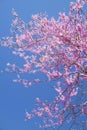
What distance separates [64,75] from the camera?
5414 mm

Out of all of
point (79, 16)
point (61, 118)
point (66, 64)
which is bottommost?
point (61, 118)

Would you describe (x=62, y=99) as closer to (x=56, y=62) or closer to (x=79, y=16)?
(x=56, y=62)

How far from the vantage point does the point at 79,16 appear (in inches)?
207

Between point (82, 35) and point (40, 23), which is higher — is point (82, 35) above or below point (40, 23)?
below

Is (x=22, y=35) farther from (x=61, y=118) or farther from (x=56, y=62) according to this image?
(x=61, y=118)

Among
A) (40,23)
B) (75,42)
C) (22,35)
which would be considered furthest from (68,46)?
(22,35)

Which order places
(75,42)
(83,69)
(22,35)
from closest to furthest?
(75,42) → (83,69) → (22,35)

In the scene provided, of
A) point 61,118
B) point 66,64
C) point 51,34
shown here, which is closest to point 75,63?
point 66,64

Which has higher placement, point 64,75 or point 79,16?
point 79,16

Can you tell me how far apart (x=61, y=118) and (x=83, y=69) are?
886 millimetres

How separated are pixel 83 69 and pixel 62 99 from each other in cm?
60

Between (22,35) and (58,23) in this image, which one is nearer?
(58,23)

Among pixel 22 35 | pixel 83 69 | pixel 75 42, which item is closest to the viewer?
pixel 75 42

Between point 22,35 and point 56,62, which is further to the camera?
point 22,35
